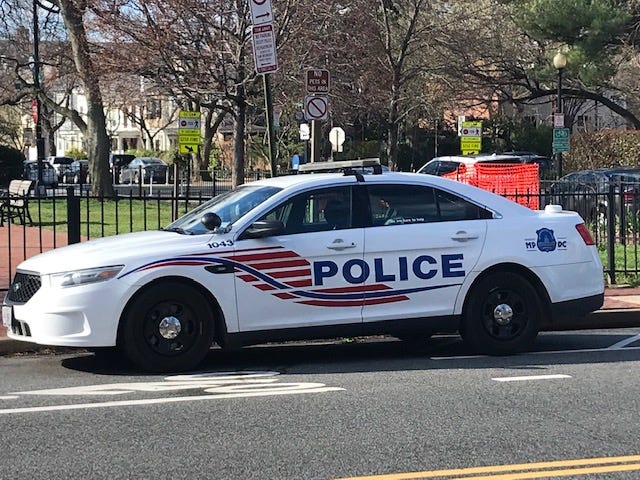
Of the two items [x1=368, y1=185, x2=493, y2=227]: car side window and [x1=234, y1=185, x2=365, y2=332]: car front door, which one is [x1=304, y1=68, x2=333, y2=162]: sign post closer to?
[x1=368, y1=185, x2=493, y2=227]: car side window

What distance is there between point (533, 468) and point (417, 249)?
3.29 meters

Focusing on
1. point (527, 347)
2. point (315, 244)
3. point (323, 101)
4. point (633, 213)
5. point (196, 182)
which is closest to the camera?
point (315, 244)

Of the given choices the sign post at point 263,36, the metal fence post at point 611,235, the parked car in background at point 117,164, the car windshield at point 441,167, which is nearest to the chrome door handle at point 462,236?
the sign post at point 263,36

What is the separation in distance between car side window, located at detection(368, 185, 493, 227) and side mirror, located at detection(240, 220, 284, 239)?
0.91 metres

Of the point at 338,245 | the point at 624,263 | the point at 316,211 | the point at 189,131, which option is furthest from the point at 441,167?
the point at 338,245

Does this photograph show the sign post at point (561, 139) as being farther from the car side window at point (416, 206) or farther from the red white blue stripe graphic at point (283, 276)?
the red white blue stripe graphic at point (283, 276)

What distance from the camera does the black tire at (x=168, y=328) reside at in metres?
7.86

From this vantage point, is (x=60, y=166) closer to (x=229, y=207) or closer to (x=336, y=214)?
(x=229, y=207)

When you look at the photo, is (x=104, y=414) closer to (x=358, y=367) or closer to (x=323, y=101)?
(x=358, y=367)

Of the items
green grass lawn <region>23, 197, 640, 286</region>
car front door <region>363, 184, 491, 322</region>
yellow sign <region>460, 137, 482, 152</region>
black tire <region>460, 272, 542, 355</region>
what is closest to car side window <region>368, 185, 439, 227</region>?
car front door <region>363, 184, 491, 322</region>

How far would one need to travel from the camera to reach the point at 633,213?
1595cm

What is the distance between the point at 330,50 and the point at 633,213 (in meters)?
9.94

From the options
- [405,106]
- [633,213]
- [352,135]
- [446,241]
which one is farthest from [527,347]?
[352,135]

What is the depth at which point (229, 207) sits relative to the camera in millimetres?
8680
